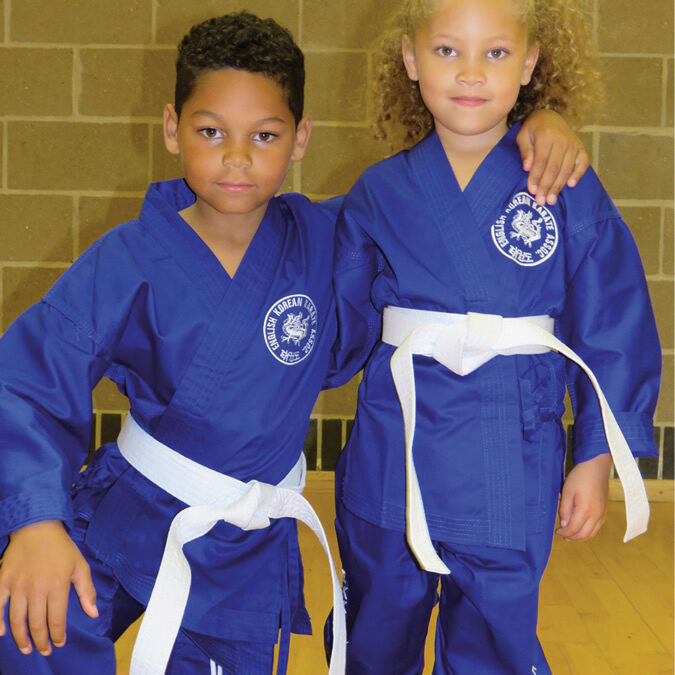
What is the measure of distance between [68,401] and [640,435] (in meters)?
0.81

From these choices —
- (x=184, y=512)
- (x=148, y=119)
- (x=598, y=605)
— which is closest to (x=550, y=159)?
(x=184, y=512)

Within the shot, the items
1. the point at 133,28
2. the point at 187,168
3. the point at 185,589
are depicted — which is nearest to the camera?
the point at 185,589

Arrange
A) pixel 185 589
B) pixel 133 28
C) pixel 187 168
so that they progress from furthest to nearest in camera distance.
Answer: pixel 133 28 → pixel 187 168 → pixel 185 589

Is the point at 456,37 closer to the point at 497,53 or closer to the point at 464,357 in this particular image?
the point at 497,53

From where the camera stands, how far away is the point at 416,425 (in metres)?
1.32

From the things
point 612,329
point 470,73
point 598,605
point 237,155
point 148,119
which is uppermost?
point 148,119

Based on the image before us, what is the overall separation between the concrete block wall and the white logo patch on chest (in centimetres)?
198

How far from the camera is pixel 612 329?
131 cm

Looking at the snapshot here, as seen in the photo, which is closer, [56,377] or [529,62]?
[56,377]

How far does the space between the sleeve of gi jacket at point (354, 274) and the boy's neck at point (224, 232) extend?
150 millimetres

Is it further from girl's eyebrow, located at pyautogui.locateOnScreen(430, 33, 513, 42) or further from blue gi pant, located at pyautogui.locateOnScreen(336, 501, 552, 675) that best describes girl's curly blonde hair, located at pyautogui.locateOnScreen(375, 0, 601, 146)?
blue gi pant, located at pyautogui.locateOnScreen(336, 501, 552, 675)

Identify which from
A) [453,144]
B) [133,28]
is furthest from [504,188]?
[133,28]

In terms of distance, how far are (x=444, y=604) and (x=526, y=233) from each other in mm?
567

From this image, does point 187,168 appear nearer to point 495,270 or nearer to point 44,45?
point 495,270
